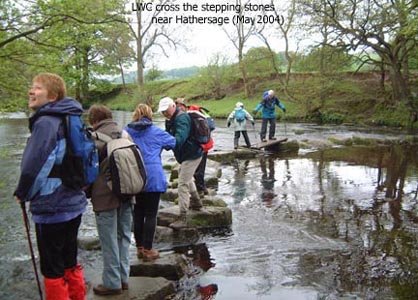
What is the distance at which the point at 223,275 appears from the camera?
19.0ft

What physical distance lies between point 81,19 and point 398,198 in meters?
6.98

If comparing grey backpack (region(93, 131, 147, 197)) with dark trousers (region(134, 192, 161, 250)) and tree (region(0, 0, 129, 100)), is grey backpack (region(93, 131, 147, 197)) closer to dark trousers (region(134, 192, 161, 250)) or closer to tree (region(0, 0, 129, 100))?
dark trousers (region(134, 192, 161, 250))

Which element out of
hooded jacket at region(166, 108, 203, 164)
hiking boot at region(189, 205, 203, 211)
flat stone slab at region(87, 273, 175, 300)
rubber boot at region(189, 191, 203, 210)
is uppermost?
hooded jacket at region(166, 108, 203, 164)

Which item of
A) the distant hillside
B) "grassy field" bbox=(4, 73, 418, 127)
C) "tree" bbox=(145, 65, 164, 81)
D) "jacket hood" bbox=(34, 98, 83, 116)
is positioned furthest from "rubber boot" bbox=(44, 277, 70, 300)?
"tree" bbox=(145, 65, 164, 81)

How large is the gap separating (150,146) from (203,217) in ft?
7.96

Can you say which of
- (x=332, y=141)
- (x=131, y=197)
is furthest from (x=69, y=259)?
(x=332, y=141)

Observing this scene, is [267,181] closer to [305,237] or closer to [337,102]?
[305,237]

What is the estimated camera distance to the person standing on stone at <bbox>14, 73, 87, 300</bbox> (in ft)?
11.8

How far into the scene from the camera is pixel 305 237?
7.21 m

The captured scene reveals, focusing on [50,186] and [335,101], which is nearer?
[50,186]

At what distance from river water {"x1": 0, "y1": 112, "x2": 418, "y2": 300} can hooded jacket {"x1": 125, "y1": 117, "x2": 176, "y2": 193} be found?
1225 millimetres

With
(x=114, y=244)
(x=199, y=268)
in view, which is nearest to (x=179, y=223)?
(x=199, y=268)

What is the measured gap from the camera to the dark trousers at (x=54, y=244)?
3.86m

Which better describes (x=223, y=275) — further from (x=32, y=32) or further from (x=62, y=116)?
(x=32, y=32)
